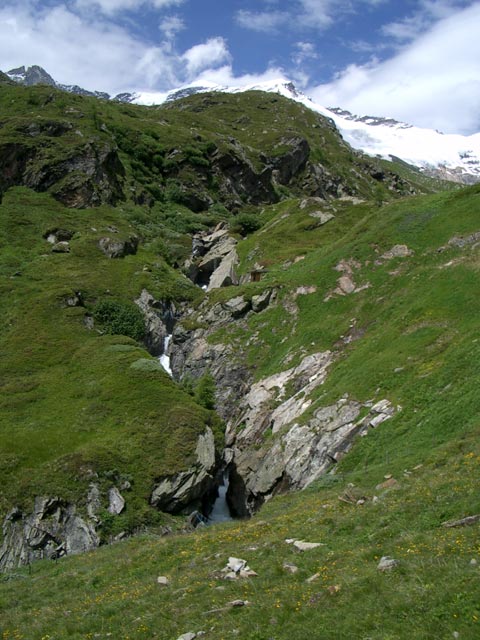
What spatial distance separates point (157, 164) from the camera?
5325 inches

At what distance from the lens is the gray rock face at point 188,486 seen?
1574 inches

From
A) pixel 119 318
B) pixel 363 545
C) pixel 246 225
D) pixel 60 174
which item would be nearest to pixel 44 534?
pixel 363 545

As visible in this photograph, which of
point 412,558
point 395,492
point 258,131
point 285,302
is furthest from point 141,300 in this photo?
point 258,131

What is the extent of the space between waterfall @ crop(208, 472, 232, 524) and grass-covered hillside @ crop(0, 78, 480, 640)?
103 inches

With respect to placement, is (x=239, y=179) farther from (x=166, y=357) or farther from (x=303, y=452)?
(x=303, y=452)

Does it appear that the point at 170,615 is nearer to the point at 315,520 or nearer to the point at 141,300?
the point at 315,520

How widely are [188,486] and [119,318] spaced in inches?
1323

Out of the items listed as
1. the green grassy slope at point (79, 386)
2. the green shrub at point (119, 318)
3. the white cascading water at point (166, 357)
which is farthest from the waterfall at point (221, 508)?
the green shrub at point (119, 318)

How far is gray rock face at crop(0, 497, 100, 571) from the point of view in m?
34.1

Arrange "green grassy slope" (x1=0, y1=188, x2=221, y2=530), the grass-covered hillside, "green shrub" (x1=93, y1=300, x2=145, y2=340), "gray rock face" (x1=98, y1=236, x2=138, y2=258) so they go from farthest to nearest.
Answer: "gray rock face" (x1=98, y1=236, x2=138, y2=258) → "green shrub" (x1=93, y1=300, x2=145, y2=340) → "green grassy slope" (x1=0, y1=188, x2=221, y2=530) → the grass-covered hillside

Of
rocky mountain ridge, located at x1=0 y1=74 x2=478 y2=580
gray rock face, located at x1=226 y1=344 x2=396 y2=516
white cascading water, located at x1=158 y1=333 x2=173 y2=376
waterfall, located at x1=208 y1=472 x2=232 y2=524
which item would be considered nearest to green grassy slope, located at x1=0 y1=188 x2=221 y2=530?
rocky mountain ridge, located at x1=0 y1=74 x2=478 y2=580

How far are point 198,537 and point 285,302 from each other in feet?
132

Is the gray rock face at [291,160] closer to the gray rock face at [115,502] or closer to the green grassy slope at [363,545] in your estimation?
the green grassy slope at [363,545]

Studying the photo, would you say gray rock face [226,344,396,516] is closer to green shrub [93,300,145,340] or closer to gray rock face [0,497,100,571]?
gray rock face [0,497,100,571]
